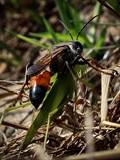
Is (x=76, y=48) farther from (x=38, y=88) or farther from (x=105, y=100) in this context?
(x=105, y=100)

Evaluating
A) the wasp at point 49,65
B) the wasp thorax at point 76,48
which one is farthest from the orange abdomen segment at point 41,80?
the wasp thorax at point 76,48

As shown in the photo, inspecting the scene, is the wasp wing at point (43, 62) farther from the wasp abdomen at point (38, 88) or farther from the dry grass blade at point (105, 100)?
the dry grass blade at point (105, 100)

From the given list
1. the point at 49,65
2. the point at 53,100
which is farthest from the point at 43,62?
the point at 53,100

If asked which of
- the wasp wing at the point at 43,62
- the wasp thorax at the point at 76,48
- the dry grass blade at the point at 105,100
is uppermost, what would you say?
the wasp thorax at the point at 76,48

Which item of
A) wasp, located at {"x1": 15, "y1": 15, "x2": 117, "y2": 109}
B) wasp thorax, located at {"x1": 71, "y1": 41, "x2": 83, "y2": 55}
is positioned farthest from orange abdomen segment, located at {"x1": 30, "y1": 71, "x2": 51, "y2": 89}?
wasp thorax, located at {"x1": 71, "y1": 41, "x2": 83, "y2": 55}

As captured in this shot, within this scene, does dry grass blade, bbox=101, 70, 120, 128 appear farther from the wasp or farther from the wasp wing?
the wasp wing

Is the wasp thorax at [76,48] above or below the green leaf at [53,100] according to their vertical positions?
above

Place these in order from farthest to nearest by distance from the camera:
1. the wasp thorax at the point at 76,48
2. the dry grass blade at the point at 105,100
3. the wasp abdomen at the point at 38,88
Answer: the wasp thorax at the point at 76,48
the wasp abdomen at the point at 38,88
the dry grass blade at the point at 105,100
